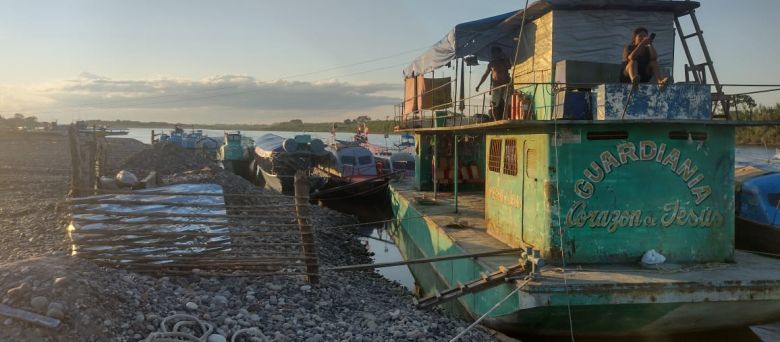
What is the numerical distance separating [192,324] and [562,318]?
470cm

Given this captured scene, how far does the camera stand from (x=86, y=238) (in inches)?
288

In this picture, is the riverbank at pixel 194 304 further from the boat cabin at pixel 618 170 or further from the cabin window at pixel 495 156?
the cabin window at pixel 495 156

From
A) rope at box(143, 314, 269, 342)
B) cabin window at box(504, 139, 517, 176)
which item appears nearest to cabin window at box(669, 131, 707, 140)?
cabin window at box(504, 139, 517, 176)

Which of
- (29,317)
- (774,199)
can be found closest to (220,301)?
(29,317)

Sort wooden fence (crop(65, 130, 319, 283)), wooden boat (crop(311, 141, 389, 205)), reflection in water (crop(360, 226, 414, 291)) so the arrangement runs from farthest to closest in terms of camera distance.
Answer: wooden boat (crop(311, 141, 389, 205)), reflection in water (crop(360, 226, 414, 291)), wooden fence (crop(65, 130, 319, 283))

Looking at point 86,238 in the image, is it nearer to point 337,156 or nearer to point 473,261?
point 473,261

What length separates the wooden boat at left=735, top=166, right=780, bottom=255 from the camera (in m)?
11.9

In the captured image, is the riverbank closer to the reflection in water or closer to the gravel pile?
the reflection in water

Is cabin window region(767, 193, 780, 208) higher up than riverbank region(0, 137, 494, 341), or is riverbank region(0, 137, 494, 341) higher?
cabin window region(767, 193, 780, 208)

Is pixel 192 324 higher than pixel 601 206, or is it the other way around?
pixel 601 206

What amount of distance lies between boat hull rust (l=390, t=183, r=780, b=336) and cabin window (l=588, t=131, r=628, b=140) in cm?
188

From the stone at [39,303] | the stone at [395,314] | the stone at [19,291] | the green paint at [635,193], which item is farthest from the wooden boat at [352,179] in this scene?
the stone at [39,303]

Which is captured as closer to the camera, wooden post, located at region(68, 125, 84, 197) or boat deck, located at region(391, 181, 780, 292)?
boat deck, located at region(391, 181, 780, 292)

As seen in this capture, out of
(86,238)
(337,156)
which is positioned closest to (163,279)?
(86,238)
